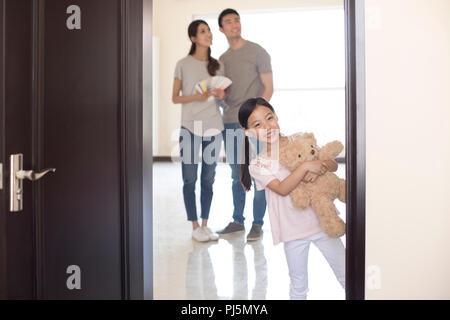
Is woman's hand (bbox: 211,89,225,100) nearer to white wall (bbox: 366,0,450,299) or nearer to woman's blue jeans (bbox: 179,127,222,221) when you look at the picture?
woman's blue jeans (bbox: 179,127,222,221)

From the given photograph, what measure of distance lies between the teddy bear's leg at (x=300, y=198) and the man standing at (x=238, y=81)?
0.74 metres

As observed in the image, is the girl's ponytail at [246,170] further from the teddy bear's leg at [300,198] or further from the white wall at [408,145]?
the white wall at [408,145]

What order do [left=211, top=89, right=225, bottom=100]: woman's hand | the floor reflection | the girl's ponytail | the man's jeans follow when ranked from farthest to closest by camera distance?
1. [left=211, top=89, right=225, bottom=100]: woman's hand
2. the man's jeans
3. the floor reflection
4. the girl's ponytail

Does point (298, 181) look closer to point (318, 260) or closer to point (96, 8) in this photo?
point (318, 260)

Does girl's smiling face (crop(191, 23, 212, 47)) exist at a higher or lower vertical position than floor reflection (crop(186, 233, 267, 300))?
higher

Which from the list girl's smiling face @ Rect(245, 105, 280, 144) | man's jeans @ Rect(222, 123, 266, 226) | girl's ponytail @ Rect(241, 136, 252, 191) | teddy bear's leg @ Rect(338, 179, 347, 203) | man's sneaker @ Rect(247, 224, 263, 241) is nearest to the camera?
teddy bear's leg @ Rect(338, 179, 347, 203)

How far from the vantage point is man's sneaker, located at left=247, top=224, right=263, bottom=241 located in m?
2.30

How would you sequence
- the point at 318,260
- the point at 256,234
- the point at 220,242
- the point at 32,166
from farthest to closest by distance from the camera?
the point at 220,242 → the point at 256,234 → the point at 318,260 → the point at 32,166

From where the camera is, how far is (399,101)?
1.41 meters

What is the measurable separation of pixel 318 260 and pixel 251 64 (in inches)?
50.5

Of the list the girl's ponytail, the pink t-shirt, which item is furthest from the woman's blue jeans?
the pink t-shirt

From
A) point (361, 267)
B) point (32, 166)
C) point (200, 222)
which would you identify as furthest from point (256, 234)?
point (32, 166)

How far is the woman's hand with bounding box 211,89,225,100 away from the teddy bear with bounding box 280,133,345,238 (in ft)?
3.14

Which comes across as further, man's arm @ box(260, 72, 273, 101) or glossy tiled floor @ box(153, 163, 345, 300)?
man's arm @ box(260, 72, 273, 101)
